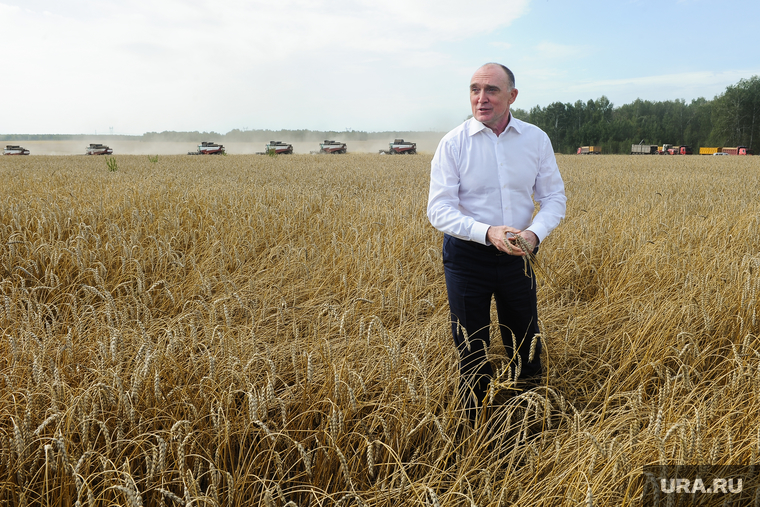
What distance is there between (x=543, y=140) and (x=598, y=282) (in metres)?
1.99

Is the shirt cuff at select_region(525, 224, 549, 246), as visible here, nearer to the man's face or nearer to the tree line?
the man's face

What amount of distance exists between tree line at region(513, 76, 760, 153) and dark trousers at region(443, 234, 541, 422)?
6771 centimetres

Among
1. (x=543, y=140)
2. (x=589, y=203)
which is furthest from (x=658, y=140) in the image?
(x=543, y=140)

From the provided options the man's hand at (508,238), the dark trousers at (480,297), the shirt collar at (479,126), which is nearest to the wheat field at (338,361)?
the dark trousers at (480,297)

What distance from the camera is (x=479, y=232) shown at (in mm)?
1920

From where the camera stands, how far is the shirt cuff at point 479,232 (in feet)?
6.28

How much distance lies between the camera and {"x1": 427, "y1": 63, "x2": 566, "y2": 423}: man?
2.07 m

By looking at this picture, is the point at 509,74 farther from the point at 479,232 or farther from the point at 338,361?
the point at 338,361

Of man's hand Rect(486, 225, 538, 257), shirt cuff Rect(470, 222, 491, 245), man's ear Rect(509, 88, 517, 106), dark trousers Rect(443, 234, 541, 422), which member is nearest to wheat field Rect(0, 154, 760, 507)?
dark trousers Rect(443, 234, 541, 422)

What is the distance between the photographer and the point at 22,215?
4.99 meters

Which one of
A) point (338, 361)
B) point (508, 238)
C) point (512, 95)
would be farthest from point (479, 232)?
point (338, 361)

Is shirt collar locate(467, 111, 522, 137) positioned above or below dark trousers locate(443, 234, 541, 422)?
above

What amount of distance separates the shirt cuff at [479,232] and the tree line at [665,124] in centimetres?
6802

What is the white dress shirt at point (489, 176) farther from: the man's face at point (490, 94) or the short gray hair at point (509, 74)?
the short gray hair at point (509, 74)
